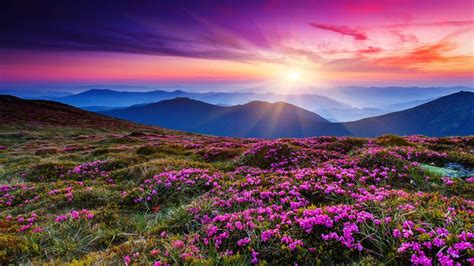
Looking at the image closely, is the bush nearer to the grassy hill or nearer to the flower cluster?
the grassy hill

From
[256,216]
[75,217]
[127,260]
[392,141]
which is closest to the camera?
[127,260]

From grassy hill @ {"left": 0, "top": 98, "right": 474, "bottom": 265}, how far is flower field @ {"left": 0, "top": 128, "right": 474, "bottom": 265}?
1.1 inches

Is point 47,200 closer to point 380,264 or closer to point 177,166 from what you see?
point 177,166

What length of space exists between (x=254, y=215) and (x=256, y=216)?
0.07 m

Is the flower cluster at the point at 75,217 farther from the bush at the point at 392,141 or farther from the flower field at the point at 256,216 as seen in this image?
the bush at the point at 392,141

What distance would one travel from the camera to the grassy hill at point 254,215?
15.9 feet

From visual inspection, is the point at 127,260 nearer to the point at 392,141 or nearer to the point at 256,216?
the point at 256,216

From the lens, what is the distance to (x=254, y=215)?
6426 millimetres

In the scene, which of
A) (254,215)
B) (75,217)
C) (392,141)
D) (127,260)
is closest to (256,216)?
(254,215)

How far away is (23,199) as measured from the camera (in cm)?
1027

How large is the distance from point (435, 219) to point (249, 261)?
3980 mm

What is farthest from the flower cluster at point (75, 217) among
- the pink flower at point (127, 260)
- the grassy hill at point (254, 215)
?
the pink flower at point (127, 260)

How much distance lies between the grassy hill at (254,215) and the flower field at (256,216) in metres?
0.03

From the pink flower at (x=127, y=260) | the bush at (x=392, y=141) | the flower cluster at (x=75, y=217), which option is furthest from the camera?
the bush at (x=392, y=141)
